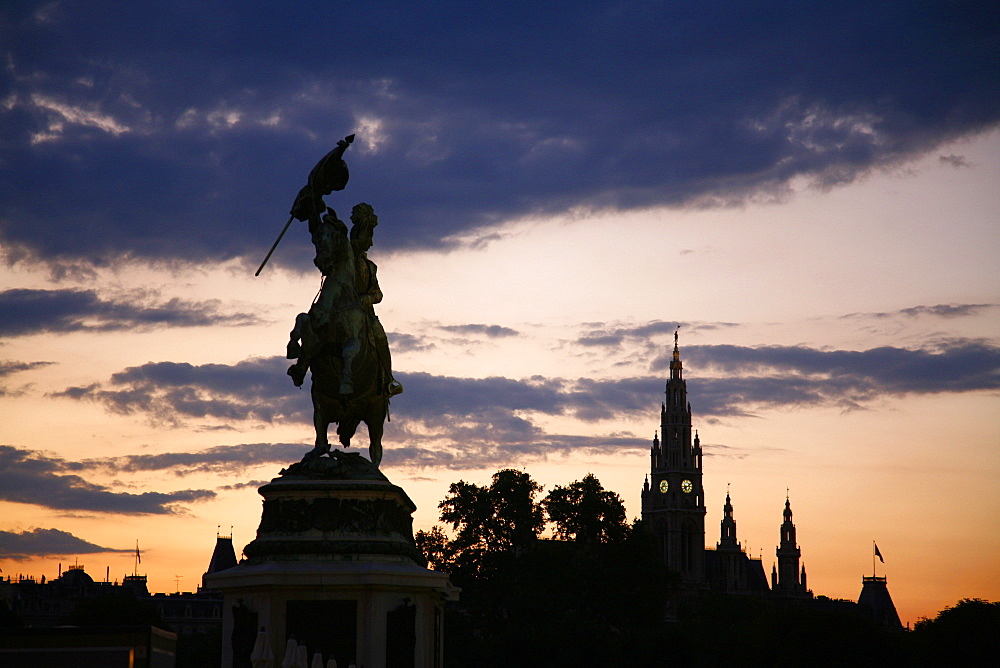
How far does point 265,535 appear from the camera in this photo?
3005 cm

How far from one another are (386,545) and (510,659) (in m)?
35.5

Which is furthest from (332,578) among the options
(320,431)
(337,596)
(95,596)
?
(95,596)

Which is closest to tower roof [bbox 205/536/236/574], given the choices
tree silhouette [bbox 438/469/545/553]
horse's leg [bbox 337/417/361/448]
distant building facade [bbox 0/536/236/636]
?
distant building facade [bbox 0/536/236/636]

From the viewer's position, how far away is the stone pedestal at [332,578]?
29.0 meters

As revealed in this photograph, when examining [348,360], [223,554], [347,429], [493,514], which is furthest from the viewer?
[223,554]

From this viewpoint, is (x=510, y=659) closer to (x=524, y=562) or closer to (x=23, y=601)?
(x=524, y=562)

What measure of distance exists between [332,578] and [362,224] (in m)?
7.80

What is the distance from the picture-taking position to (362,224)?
3238cm

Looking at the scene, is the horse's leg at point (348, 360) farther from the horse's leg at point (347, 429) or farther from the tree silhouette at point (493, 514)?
the tree silhouette at point (493, 514)

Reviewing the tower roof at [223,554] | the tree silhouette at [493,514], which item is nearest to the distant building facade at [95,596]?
the tower roof at [223,554]

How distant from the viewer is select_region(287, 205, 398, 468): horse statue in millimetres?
31375

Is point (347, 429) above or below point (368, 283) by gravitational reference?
below

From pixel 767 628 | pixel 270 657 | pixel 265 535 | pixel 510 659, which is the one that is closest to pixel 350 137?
pixel 265 535

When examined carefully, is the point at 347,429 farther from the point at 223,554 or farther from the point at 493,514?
the point at 223,554
